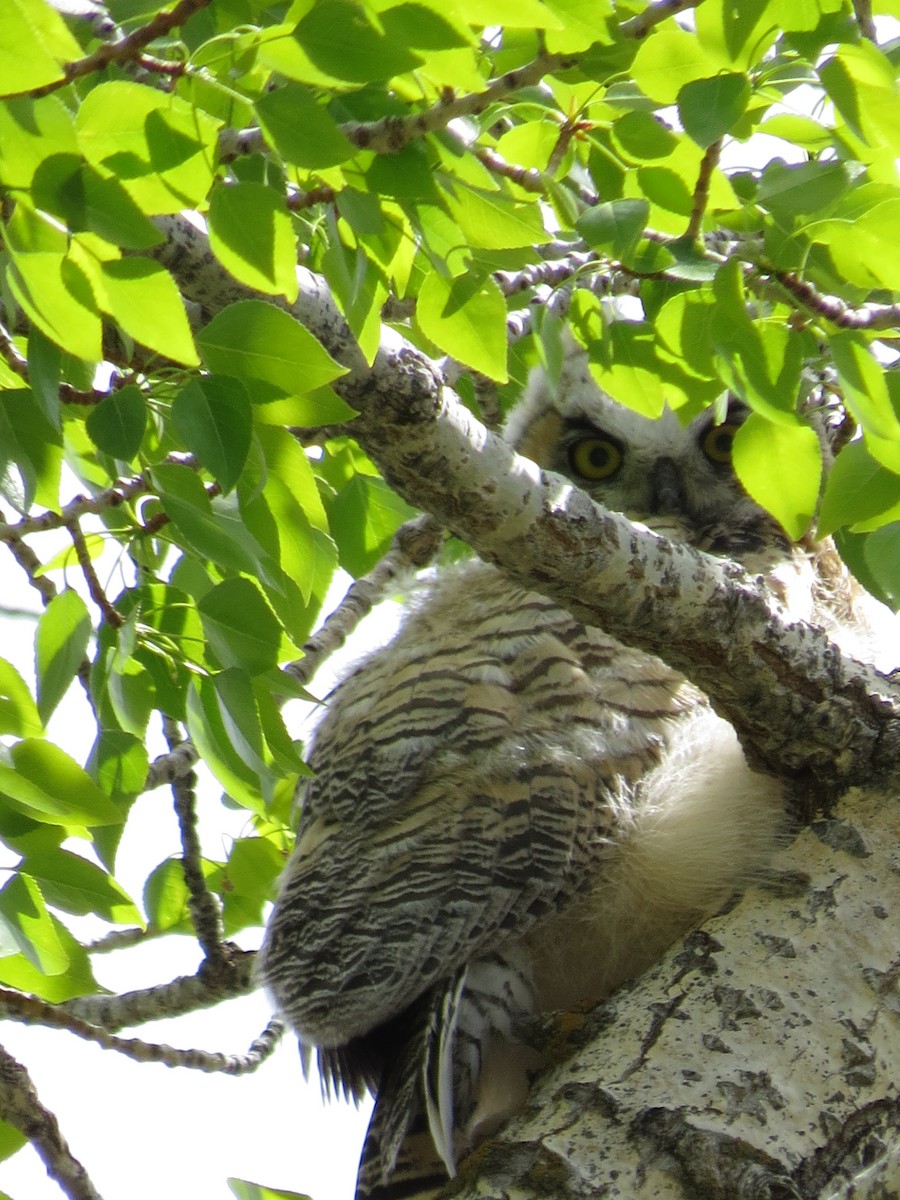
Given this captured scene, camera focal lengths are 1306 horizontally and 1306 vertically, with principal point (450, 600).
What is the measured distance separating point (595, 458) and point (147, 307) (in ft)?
5.89

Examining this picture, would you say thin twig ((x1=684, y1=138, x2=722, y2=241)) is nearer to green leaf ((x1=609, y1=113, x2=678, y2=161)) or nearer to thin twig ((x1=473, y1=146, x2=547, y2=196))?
green leaf ((x1=609, y1=113, x2=678, y2=161))

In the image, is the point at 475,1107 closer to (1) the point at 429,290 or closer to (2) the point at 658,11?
(1) the point at 429,290

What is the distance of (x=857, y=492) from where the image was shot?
1244mm

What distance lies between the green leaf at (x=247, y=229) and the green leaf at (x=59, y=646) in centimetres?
51

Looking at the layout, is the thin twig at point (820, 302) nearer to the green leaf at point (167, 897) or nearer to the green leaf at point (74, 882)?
the green leaf at point (74, 882)

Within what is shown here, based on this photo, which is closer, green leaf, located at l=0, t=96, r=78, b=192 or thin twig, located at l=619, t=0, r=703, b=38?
green leaf, located at l=0, t=96, r=78, b=192

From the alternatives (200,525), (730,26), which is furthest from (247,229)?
(730,26)

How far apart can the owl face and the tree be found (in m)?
0.92

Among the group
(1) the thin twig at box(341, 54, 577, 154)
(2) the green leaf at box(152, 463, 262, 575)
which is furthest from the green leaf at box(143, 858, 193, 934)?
(1) the thin twig at box(341, 54, 577, 154)

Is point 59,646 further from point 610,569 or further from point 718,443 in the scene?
point 718,443

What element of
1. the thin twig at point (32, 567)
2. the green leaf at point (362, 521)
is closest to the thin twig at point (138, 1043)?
the thin twig at point (32, 567)

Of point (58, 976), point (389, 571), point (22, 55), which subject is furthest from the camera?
point (389, 571)

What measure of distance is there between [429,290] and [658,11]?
0.33m

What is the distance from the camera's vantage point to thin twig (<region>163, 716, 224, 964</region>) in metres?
2.12
